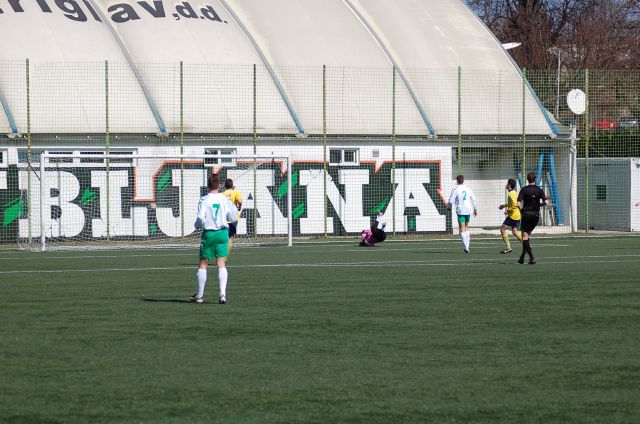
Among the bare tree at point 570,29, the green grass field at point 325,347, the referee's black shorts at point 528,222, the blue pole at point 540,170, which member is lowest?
Result: the green grass field at point 325,347

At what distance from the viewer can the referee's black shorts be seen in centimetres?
2311

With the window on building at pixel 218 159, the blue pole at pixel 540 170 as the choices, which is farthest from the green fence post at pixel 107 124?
the blue pole at pixel 540 170

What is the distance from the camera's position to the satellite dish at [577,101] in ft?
125

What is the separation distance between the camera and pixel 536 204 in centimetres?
2383

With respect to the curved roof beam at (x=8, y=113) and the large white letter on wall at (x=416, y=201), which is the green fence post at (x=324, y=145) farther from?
the curved roof beam at (x=8, y=113)

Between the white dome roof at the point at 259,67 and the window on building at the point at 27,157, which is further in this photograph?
the white dome roof at the point at 259,67

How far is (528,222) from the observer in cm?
2328

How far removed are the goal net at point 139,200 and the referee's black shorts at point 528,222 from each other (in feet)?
30.1

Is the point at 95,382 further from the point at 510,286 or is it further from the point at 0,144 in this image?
the point at 0,144

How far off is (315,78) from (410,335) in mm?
24846

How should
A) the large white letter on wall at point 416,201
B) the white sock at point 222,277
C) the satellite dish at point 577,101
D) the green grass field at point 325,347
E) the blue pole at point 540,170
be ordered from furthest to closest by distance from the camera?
the blue pole at point 540,170
the satellite dish at point 577,101
the large white letter on wall at point 416,201
the white sock at point 222,277
the green grass field at point 325,347

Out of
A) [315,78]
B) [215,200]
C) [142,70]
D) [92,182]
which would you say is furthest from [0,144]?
[215,200]

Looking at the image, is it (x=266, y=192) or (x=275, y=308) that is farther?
(x=266, y=192)

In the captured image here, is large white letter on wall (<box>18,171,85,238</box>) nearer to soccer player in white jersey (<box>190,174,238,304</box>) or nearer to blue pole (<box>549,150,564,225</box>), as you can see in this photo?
blue pole (<box>549,150,564,225</box>)
